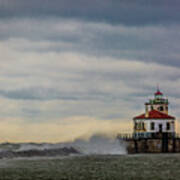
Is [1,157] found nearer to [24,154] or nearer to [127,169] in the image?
[24,154]

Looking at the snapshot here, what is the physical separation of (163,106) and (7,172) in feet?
171

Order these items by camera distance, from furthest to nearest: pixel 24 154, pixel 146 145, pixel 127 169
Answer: pixel 146 145 → pixel 24 154 → pixel 127 169

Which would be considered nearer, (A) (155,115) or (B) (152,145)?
(B) (152,145)

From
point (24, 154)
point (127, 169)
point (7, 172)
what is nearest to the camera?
point (7, 172)

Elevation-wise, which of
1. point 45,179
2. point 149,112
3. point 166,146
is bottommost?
point 45,179

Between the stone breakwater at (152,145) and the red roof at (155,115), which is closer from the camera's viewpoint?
the stone breakwater at (152,145)

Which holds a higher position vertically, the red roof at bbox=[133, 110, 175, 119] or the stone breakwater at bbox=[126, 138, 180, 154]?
the red roof at bbox=[133, 110, 175, 119]

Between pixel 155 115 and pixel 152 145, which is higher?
pixel 155 115

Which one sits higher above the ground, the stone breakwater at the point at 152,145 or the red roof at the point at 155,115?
the red roof at the point at 155,115

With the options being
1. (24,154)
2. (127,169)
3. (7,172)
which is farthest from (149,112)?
(7,172)

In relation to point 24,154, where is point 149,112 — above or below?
above

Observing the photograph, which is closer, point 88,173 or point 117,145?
point 88,173

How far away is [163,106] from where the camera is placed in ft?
317

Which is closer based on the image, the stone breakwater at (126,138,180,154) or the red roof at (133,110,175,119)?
the stone breakwater at (126,138,180,154)
